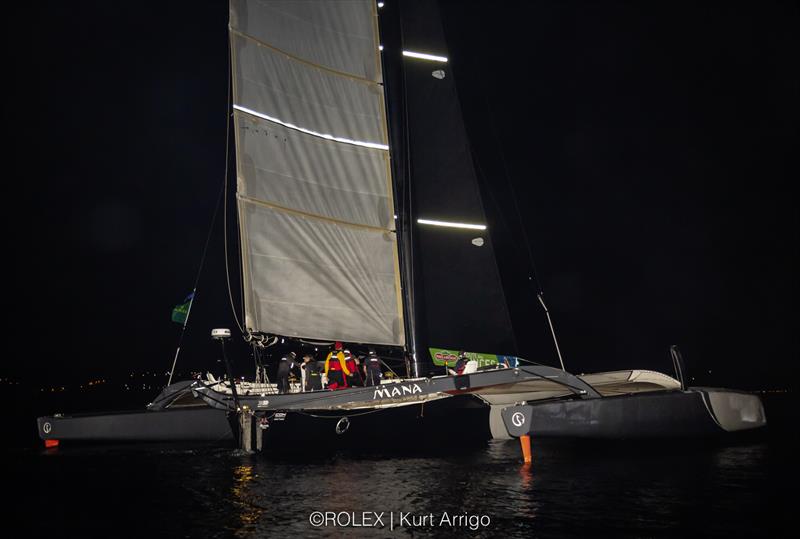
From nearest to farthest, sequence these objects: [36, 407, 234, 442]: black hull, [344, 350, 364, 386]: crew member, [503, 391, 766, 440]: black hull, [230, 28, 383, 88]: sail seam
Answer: [503, 391, 766, 440]: black hull → [344, 350, 364, 386]: crew member → [36, 407, 234, 442]: black hull → [230, 28, 383, 88]: sail seam

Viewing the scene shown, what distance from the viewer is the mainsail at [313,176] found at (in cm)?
1641

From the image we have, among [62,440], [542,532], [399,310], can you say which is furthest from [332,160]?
[542,532]

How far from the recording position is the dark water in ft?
28.4

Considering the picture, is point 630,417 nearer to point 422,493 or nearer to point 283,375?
point 422,493

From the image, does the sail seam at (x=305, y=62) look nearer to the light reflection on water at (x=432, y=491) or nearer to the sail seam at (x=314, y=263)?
the sail seam at (x=314, y=263)

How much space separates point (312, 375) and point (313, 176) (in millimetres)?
5062

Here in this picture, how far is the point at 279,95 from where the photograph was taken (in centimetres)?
1758

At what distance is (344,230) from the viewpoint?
56.1ft

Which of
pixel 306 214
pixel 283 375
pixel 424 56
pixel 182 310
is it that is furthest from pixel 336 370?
pixel 424 56

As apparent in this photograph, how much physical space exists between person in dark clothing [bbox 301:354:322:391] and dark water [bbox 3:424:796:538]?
1.66 m

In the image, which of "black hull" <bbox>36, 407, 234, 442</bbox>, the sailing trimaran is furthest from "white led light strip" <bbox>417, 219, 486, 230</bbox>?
"black hull" <bbox>36, 407, 234, 442</bbox>

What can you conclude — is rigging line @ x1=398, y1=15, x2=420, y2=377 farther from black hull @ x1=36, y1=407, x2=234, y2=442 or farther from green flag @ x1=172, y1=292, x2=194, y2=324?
green flag @ x1=172, y1=292, x2=194, y2=324

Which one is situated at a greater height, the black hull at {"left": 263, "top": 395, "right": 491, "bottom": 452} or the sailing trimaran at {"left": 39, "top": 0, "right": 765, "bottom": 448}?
the sailing trimaran at {"left": 39, "top": 0, "right": 765, "bottom": 448}

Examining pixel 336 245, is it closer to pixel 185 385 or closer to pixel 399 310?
pixel 399 310
